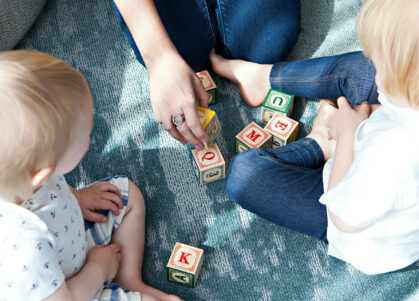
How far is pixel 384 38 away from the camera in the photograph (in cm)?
77

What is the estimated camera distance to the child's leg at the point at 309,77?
1.18 metres

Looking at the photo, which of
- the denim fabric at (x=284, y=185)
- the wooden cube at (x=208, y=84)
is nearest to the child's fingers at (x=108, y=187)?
the denim fabric at (x=284, y=185)

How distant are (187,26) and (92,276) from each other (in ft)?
2.43

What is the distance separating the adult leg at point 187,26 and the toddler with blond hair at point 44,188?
0.55 meters

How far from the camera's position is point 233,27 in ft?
4.42

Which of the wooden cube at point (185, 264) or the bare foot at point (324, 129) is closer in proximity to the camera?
the wooden cube at point (185, 264)

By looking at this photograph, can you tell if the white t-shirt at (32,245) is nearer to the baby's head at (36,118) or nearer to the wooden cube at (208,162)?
the baby's head at (36,118)

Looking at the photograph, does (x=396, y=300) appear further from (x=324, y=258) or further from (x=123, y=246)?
(x=123, y=246)

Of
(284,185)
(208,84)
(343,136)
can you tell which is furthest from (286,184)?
(208,84)

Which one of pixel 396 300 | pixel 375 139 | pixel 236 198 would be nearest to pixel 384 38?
pixel 375 139

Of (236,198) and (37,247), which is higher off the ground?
(37,247)

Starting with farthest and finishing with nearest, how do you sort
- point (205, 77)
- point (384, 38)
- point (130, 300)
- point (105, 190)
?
point (205, 77) < point (105, 190) < point (130, 300) < point (384, 38)

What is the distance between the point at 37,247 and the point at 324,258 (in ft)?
2.30

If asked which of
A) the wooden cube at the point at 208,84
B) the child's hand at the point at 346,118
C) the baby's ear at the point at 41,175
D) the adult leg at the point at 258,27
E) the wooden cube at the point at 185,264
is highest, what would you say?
the baby's ear at the point at 41,175
